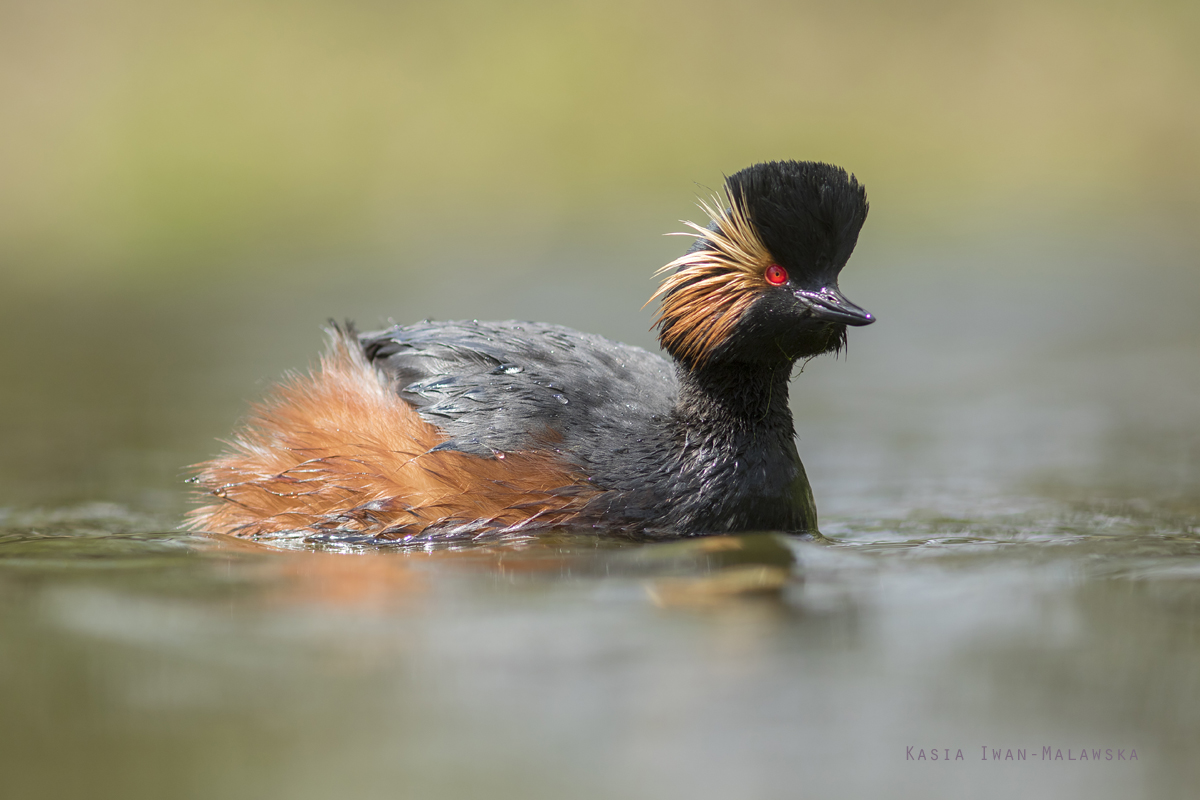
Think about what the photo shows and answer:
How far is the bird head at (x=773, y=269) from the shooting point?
633cm

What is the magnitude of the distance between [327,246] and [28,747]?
12606 millimetres

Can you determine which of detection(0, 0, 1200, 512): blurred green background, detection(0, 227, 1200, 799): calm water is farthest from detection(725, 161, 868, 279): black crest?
detection(0, 0, 1200, 512): blurred green background

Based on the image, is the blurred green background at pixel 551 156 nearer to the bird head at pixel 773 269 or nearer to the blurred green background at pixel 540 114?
the blurred green background at pixel 540 114

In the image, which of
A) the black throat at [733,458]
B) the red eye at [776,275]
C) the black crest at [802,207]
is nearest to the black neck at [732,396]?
the black throat at [733,458]

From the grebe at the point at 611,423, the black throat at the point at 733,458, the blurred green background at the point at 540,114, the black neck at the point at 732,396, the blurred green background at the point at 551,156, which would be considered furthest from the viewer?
the blurred green background at the point at 540,114

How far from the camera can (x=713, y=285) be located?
6.62 meters

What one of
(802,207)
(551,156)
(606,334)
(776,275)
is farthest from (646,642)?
(551,156)

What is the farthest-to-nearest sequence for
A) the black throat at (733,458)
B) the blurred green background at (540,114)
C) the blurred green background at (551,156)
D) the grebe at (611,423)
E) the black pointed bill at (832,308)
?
the blurred green background at (540,114)
the blurred green background at (551,156)
the black throat at (733,458)
the grebe at (611,423)
the black pointed bill at (832,308)

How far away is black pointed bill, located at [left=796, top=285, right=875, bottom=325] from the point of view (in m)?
6.30

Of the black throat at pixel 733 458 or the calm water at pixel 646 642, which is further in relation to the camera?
the black throat at pixel 733 458

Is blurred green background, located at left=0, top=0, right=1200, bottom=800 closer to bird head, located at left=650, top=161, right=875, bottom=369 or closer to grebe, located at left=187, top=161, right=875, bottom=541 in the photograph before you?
grebe, located at left=187, top=161, right=875, bottom=541

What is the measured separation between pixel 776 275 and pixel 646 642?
7.73ft

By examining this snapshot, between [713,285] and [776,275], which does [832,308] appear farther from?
[713,285]

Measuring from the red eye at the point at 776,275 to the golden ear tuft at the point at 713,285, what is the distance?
0.09ft
